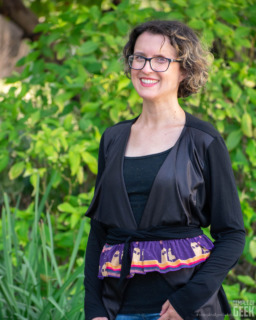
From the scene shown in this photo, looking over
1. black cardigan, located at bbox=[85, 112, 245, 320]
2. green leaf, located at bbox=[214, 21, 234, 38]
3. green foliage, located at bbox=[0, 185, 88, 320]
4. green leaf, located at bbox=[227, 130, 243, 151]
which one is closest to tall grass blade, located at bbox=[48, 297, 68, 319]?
green foliage, located at bbox=[0, 185, 88, 320]

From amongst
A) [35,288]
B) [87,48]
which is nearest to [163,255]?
[35,288]

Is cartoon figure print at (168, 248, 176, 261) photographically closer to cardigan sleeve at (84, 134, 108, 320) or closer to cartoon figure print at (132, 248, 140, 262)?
cartoon figure print at (132, 248, 140, 262)

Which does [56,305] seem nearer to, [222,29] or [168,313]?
[168,313]

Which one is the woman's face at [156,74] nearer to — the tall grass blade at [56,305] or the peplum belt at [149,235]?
the peplum belt at [149,235]

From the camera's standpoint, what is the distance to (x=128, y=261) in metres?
1.81

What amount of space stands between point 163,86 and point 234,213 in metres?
0.50

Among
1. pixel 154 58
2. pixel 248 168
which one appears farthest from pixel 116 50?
pixel 154 58

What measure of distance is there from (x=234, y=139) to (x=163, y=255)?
2106 millimetres

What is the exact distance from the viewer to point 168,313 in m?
1.73

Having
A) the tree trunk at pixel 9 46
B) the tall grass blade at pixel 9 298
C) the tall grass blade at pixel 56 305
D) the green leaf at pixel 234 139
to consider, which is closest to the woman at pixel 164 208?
the tall grass blade at pixel 56 305

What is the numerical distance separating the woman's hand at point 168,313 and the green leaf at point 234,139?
212cm

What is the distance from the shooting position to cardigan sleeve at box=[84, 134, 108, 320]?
192 centimetres

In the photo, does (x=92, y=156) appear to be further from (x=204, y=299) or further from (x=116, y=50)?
(x=204, y=299)

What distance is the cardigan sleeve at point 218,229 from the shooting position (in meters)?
1.73
